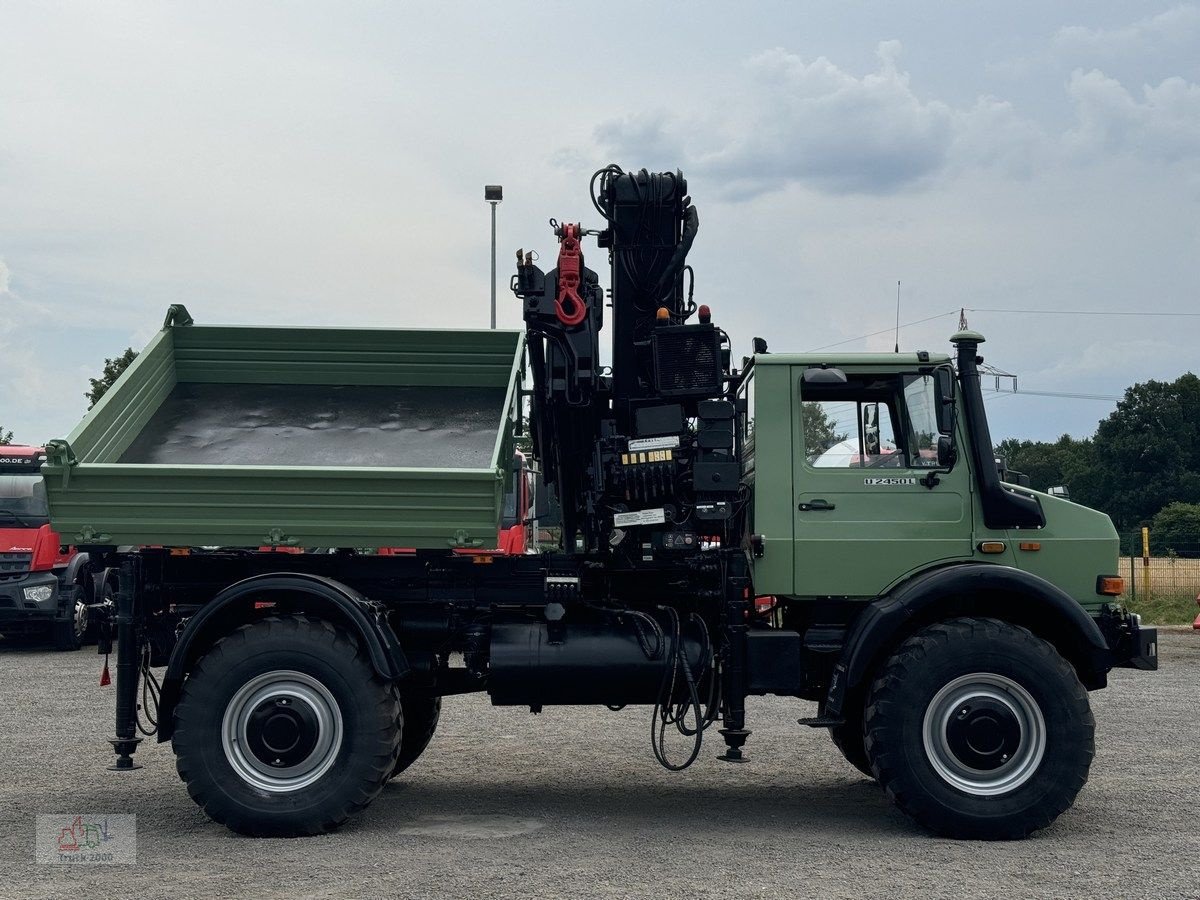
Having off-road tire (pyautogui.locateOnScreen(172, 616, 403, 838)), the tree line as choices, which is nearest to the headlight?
off-road tire (pyautogui.locateOnScreen(172, 616, 403, 838))

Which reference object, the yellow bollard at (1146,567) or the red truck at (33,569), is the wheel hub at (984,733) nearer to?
the red truck at (33,569)

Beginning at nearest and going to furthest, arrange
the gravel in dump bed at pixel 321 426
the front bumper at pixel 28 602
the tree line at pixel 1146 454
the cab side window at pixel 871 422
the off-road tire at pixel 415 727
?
the cab side window at pixel 871 422 → the gravel in dump bed at pixel 321 426 → the off-road tire at pixel 415 727 → the front bumper at pixel 28 602 → the tree line at pixel 1146 454

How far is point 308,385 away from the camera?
29.3 feet

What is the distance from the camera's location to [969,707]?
7414 mm

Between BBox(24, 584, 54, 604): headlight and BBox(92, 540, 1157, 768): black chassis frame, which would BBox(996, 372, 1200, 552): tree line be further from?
BBox(92, 540, 1157, 768): black chassis frame

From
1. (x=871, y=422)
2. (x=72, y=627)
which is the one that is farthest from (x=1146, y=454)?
(x=871, y=422)

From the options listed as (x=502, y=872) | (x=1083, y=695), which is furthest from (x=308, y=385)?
(x=1083, y=695)

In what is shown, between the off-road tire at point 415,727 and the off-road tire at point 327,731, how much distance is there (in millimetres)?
1517

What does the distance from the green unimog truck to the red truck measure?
1107 centimetres

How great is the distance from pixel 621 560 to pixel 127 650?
3028 mm

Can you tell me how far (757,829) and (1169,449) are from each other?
76.6 meters

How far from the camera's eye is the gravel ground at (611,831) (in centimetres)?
635

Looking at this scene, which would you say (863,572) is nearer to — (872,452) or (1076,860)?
(872,452)

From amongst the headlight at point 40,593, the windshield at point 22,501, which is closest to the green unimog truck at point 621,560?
the headlight at point 40,593
